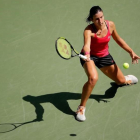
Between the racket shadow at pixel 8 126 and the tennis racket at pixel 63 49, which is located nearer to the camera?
the tennis racket at pixel 63 49

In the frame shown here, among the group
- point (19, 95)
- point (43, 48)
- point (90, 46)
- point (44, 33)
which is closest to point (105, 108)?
point (90, 46)

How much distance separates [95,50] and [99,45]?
125 mm

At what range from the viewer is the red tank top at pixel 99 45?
4250mm

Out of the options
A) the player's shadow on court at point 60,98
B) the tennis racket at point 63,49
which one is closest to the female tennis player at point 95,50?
the tennis racket at point 63,49

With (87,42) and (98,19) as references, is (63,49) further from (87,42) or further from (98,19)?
(98,19)

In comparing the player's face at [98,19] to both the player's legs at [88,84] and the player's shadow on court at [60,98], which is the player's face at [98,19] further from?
the player's shadow on court at [60,98]

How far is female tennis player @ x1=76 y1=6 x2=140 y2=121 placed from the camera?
13.4 ft

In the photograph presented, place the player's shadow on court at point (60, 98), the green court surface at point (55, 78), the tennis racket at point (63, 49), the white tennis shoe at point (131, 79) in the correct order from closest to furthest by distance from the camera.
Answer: the tennis racket at point (63, 49) → the green court surface at point (55, 78) → the player's shadow on court at point (60, 98) → the white tennis shoe at point (131, 79)

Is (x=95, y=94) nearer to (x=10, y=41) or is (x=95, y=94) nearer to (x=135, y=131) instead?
(x=135, y=131)

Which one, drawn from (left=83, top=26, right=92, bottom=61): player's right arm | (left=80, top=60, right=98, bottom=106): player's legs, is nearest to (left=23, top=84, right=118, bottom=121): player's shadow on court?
(left=80, top=60, right=98, bottom=106): player's legs

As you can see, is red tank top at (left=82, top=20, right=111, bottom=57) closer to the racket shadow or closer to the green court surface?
the green court surface

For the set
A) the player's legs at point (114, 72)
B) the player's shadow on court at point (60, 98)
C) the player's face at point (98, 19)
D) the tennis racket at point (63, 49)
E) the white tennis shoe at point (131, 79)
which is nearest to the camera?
the player's face at point (98, 19)

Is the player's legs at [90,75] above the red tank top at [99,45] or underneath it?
underneath

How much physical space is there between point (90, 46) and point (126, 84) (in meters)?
1.18
